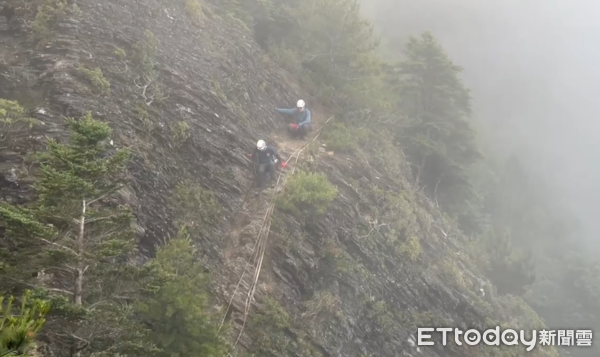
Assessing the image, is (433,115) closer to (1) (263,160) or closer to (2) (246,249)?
(1) (263,160)

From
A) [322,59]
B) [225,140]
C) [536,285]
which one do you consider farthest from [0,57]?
[536,285]

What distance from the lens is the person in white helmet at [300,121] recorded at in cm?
1798

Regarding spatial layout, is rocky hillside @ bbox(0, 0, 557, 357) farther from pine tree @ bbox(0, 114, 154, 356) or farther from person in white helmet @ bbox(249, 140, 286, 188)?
pine tree @ bbox(0, 114, 154, 356)

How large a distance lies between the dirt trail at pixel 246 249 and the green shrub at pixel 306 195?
54 centimetres

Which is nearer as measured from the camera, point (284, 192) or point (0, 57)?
point (0, 57)

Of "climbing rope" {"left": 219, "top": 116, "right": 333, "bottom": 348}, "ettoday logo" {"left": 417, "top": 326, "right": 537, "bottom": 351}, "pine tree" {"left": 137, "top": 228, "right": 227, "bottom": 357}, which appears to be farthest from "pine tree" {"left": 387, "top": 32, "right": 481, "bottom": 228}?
"pine tree" {"left": 137, "top": 228, "right": 227, "bottom": 357}

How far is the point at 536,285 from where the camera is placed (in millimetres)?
38438

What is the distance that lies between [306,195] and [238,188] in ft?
7.00

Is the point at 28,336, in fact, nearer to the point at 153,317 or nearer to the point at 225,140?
the point at 153,317

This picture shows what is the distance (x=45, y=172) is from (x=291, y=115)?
14176 mm

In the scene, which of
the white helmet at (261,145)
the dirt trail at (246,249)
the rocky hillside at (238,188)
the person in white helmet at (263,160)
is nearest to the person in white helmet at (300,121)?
the rocky hillside at (238,188)

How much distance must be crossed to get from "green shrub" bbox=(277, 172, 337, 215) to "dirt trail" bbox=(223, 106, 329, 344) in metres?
0.54

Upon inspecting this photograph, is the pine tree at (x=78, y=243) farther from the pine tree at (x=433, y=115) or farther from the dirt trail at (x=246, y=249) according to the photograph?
the pine tree at (x=433, y=115)

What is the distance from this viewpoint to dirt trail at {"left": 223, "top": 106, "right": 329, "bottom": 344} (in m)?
11.1
